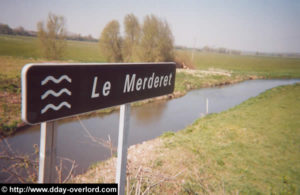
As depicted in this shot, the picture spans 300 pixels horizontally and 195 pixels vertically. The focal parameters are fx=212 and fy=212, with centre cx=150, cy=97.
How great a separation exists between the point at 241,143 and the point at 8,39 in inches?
426

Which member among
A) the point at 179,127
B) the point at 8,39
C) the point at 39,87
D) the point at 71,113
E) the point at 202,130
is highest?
the point at 8,39

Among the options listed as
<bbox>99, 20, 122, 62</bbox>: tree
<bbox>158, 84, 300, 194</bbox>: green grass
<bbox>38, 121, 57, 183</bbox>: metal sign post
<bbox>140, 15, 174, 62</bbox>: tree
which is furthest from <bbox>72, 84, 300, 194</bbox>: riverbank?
<bbox>99, 20, 122, 62</bbox>: tree

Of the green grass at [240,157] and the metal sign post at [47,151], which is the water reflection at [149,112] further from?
the metal sign post at [47,151]

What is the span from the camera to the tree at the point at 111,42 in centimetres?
2595

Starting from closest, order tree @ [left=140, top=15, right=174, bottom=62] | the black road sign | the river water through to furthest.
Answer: the black road sign
the river water
tree @ [left=140, top=15, right=174, bottom=62]

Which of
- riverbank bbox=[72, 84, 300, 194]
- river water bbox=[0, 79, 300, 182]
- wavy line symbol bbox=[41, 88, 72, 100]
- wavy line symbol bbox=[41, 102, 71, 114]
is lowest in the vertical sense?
river water bbox=[0, 79, 300, 182]

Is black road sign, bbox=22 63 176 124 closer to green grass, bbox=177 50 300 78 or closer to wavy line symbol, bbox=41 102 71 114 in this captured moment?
wavy line symbol, bbox=41 102 71 114

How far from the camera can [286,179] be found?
3.72 meters

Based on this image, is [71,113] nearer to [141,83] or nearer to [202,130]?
[141,83]

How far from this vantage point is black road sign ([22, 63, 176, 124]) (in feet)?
2.55

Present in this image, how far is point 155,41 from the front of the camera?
22.6 m

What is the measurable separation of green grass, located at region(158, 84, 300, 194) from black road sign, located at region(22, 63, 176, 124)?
151 cm

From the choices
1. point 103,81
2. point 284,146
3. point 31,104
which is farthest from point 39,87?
point 284,146

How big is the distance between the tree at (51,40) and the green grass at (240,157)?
9.51 metres
